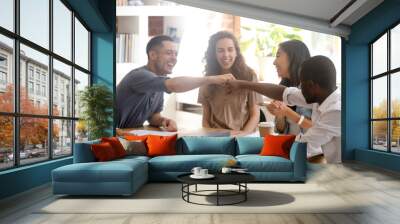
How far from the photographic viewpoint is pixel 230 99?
29.1 ft

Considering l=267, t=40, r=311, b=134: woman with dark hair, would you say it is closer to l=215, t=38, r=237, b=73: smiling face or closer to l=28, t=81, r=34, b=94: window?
l=215, t=38, r=237, b=73: smiling face

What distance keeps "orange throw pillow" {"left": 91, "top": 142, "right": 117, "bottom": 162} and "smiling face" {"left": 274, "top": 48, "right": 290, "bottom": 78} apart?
4.50m

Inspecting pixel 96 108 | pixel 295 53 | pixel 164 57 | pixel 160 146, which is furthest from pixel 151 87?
Answer: pixel 295 53

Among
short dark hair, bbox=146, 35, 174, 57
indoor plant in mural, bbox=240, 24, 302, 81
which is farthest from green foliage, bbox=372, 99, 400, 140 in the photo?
short dark hair, bbox=146, 35, 174, 57

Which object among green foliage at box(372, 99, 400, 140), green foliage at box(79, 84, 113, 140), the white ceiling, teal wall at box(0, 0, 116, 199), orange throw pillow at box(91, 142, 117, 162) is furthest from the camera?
the white ceiling

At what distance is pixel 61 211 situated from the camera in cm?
441

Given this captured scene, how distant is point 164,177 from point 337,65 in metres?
5.26

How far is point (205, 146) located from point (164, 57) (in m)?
2.68

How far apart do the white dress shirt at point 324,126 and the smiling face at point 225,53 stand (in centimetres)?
137

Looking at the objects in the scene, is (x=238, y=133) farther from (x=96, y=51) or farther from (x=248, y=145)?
(x=96, y=51)

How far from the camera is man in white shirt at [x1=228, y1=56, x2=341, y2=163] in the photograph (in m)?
8.93

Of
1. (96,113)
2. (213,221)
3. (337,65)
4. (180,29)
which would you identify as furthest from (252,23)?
(213,221)

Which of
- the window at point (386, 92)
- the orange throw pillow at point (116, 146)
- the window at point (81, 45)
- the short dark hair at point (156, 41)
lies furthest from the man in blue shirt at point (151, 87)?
the window at point (386, 92)

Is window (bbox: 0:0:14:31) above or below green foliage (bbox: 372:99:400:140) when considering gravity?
above
